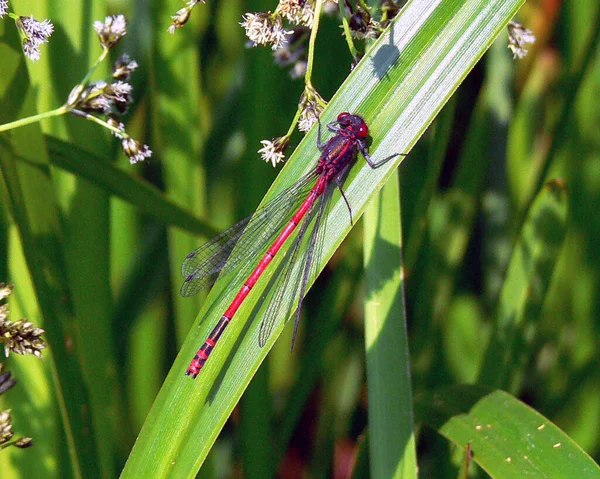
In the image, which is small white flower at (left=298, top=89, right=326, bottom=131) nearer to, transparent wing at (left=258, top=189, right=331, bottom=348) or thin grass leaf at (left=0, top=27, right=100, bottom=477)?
transparent wing at (left=258, top=189, right=331, bottom=348)

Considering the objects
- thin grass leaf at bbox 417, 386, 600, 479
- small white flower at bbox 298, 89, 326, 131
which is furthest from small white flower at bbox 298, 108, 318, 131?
thin grass leaf at bbox 417, 386, 600, 479

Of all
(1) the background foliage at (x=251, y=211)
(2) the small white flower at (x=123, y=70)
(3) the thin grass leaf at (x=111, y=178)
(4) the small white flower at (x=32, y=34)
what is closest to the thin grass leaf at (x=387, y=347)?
(1) the background foliage at (x=251, y=211)

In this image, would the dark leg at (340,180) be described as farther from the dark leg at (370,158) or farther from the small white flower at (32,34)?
the small white flower at (32,34)

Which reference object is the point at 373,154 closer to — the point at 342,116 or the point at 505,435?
the point at 342,116

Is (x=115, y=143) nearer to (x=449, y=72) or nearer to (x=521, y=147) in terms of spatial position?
(x=449, y=72)

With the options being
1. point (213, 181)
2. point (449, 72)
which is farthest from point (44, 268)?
point (213, 181)

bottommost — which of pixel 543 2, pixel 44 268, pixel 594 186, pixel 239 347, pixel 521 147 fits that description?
pixel 594 186
